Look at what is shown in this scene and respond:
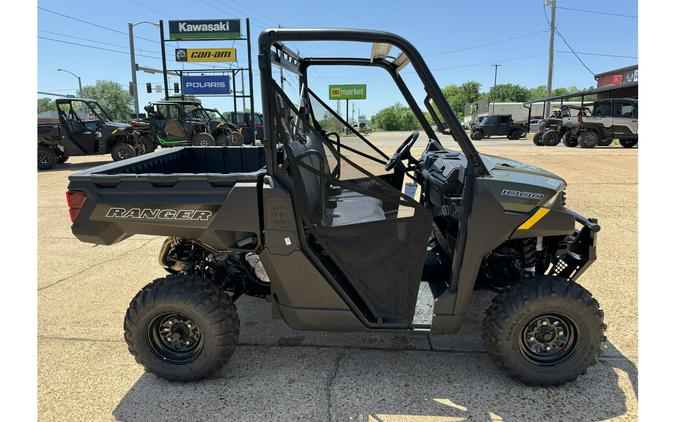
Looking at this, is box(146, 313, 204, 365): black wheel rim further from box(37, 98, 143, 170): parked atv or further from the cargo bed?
box(37, 98, 143, 170): parked atv

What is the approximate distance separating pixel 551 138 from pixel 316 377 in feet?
73.1

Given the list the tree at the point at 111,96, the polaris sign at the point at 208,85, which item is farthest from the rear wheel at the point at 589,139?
the tree at the point at 111,96

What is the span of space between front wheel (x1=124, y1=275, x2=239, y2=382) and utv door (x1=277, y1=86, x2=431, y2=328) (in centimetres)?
71

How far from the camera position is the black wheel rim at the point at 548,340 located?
8.32 ft

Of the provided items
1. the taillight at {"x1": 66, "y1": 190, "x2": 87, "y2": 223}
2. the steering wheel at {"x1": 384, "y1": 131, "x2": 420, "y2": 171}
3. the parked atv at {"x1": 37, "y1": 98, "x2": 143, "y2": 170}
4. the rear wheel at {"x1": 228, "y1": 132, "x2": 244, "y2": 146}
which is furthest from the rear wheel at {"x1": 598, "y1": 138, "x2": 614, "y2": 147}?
the taillight at {"x1": 66, "y1": 190, "x2": 87, "y2": 223}

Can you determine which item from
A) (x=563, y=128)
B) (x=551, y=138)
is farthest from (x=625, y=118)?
(x=551, y=138)

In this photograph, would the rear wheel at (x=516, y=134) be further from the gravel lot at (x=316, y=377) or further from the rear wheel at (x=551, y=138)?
the gravel lot at (x=316, y=377)

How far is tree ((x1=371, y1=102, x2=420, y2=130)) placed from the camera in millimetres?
3184

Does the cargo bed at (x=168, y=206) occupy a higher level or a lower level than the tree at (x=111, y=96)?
lower


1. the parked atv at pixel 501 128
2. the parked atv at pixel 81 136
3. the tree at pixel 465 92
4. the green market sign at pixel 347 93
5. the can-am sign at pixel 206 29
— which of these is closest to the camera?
the green market sign at pixel 347 93

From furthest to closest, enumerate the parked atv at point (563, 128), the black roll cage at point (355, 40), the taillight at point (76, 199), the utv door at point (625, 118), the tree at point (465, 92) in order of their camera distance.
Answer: the tree at point (465, 92) → the parked atv at point (563, 128) → the utv door at point (625, 118) → the taillight at point (76, 199) → the black roll cage at point (355, 40)

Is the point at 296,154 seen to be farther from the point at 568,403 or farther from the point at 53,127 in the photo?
the point at 53,127

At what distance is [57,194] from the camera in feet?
29.6

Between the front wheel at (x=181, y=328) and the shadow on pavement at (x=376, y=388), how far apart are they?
0.14 m
